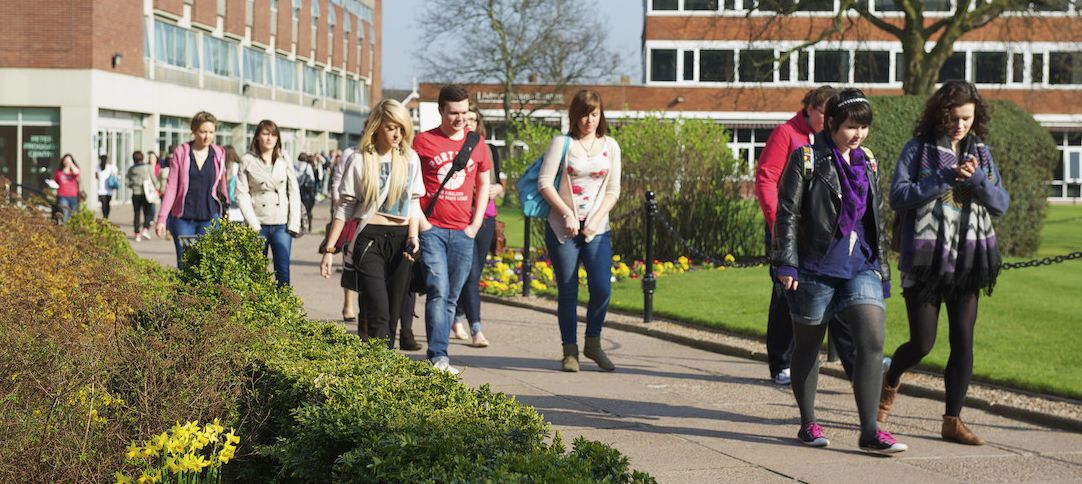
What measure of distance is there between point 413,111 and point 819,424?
85.5 m

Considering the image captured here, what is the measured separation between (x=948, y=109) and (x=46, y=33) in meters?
38.7

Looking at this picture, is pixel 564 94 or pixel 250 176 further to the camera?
pixel 564 94

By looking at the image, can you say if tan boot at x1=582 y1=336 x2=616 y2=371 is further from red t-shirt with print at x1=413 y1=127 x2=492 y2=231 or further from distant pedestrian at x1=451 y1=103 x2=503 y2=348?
distant pedestrian at x1=451 y1=103 x2=503 y2=348

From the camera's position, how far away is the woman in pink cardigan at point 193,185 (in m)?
11.3

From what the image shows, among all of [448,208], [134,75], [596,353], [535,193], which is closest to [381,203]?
[448,208]

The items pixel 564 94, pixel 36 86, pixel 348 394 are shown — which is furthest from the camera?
pixel 564 94

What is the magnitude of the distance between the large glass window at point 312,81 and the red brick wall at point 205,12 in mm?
17175

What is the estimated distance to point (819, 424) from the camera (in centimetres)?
761

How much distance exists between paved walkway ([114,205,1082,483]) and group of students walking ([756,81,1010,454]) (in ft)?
0.73

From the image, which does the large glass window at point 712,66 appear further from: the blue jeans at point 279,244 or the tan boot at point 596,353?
the tan boot at point 596,353

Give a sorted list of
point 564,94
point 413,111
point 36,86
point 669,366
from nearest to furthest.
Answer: point 669,366
point 36,86
point 564,94
point 413,111

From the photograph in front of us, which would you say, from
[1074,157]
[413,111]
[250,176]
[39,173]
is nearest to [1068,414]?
[250,176]

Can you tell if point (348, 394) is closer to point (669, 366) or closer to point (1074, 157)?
point (669, 366)

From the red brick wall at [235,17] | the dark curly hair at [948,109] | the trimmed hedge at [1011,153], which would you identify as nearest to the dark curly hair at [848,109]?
the dark curly hair at [948,109]
